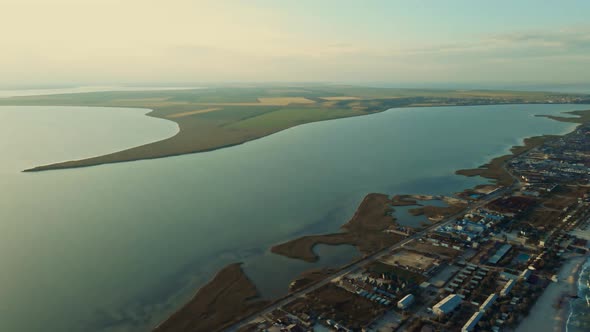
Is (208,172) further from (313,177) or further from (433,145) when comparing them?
(433,145)

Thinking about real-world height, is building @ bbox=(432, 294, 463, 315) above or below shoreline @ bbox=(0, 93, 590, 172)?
below

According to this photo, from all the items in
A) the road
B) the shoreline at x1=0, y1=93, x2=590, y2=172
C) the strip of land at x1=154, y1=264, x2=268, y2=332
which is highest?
the shoreline at x1=0, y1=93, x2=590, y2=172

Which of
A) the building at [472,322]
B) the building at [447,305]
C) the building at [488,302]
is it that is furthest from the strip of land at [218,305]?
the building at [488,302]

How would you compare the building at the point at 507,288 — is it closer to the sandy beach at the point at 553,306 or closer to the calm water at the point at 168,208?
the sandy beach at the point at 553,306

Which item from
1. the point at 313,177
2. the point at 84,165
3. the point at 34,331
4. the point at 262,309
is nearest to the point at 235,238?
the point at 262,309

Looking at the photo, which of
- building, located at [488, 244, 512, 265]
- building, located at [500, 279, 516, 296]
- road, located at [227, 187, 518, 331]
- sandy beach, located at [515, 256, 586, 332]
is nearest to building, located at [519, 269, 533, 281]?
building, located at [500, 279, 516, 296]

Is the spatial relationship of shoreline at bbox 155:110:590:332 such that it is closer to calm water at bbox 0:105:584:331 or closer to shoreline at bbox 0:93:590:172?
calm water at bbox 0:105:584:331
